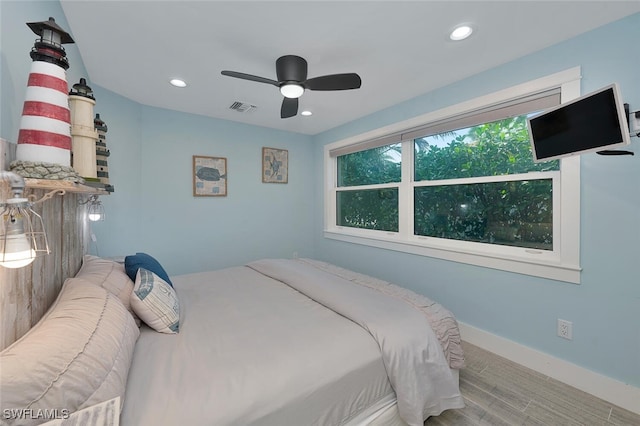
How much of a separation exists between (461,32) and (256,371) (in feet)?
7.89

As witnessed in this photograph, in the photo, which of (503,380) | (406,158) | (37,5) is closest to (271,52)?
(37,5)

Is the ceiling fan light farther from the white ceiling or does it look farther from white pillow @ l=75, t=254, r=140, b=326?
white pillow @ l=75, t=254, r=140, b=326

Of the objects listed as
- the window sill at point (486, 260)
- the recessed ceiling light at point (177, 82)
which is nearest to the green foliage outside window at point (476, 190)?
the window sill at point (486, 260)

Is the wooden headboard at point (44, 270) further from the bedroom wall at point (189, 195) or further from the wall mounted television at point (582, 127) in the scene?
the wall mounted television at point (582, 127)

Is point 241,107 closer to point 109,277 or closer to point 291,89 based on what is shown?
point 291,89

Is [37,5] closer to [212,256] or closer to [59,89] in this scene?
[59,89]

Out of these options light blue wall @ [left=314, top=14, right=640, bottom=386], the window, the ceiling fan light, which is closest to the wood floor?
light blue wall @ [left=314, top=14, right=640, bottom=386]

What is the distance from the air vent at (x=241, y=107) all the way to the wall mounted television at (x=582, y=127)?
277 cm

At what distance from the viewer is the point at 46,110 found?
0.91 m

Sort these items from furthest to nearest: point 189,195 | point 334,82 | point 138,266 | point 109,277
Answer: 1. point 189,195
2. point 334,82
3. point 138,266
4. point 109,277

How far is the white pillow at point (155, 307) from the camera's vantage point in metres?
1.40

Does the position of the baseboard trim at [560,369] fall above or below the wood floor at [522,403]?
above

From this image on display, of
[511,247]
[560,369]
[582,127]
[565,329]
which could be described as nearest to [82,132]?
[582,127]

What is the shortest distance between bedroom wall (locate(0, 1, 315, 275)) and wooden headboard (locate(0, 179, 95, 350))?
982 mm
